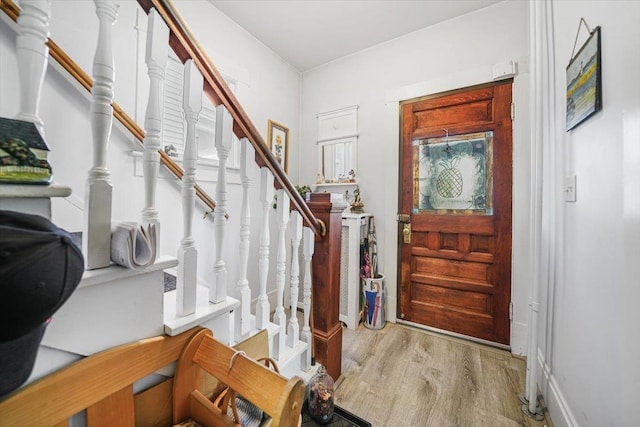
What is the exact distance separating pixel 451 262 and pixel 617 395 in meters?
1.43

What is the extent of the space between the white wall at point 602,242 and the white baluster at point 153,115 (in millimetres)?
1463

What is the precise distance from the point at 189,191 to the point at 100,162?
0.24 metres

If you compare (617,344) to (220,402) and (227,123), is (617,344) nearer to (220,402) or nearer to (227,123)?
(220,402)

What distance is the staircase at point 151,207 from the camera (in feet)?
1.84

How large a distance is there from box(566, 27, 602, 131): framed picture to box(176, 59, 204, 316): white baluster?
150cm

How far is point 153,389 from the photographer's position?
74 cm

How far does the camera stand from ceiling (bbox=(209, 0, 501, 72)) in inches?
81.1

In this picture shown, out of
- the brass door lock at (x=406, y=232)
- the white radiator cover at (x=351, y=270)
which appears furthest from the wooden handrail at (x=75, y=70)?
the brass door lock at (x=406, y=232)

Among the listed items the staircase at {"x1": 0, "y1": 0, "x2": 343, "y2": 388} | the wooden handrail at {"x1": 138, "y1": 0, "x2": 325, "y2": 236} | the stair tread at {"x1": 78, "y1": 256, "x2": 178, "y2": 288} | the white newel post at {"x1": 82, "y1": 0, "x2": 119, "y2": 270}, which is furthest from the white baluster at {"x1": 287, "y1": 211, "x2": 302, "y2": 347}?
the white newel post at {"x1": 82, "y1": 0, "x2": 119, "y2": 270}

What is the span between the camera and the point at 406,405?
1457 mm

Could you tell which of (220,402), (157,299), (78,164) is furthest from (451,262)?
(78,164)

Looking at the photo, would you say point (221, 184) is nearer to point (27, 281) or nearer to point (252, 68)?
point (27, 281)

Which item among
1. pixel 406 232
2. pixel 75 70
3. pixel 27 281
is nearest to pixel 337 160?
pixel 406 232

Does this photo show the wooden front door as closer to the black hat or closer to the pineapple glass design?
the pineapple glass design
